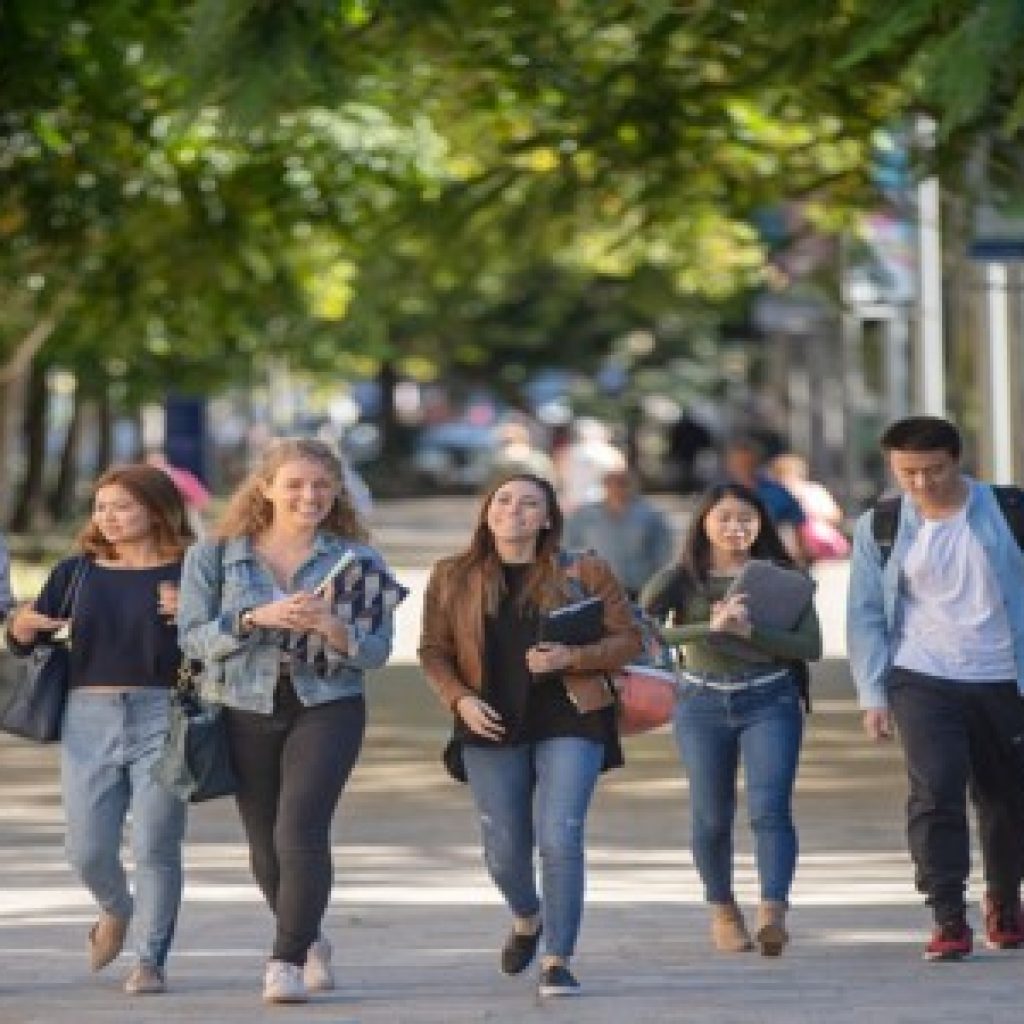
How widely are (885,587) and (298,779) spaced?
1943mm

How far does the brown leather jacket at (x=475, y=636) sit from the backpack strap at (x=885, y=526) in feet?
3.13

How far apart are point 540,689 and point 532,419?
218ft

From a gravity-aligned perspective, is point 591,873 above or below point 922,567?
below

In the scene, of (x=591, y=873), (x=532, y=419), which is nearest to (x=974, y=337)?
(x=591, y=873)

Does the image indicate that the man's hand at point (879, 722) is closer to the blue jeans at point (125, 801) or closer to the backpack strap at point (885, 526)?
the backpack strap at point (885, 526)

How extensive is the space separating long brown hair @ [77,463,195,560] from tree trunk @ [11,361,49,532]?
35.6 m

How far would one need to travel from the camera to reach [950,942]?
37.1 ft

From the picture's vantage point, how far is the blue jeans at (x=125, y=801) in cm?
1068

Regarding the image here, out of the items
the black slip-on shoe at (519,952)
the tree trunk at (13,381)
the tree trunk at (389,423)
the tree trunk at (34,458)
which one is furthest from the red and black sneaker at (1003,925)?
the tree trunk at (389,423)

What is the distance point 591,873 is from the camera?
1427 cm

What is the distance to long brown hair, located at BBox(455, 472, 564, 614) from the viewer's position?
10.6m

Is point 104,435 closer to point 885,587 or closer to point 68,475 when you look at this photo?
point 68,475

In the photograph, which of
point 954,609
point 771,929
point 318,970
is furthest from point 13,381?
point 318,970

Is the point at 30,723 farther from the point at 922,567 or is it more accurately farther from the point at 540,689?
the point at 922,567
